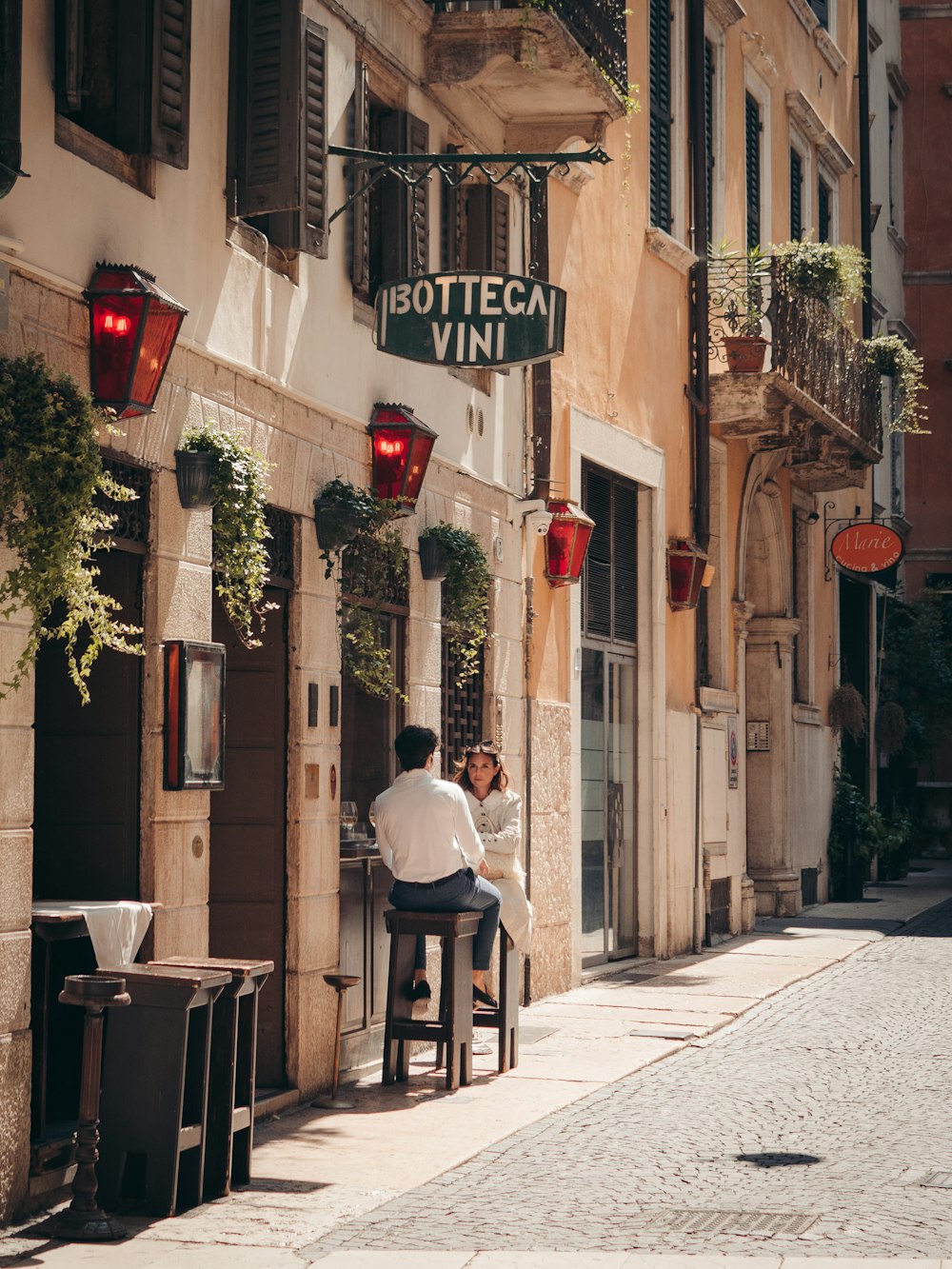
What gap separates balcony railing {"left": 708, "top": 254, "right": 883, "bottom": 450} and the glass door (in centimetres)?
378

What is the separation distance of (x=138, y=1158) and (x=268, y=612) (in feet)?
10.9

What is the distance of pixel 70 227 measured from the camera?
7.90m

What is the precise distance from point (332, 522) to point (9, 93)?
3.68 m

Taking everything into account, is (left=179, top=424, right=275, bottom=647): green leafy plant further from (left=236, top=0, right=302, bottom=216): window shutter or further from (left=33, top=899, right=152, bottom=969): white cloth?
(left=33, top=899, right=152, bottom=969): white cloth

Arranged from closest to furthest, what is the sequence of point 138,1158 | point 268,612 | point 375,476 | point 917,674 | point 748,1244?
point 748,1244, point 138,1158, point 268,612, point 375,476, point 917,674

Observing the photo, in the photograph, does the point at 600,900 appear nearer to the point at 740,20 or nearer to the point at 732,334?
the point at 732,334

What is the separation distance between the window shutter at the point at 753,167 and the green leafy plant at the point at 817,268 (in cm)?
94

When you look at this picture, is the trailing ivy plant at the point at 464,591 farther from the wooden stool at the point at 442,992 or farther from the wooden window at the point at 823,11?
the wooden window at the point at 823,11

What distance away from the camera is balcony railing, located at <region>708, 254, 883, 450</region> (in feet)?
61.4

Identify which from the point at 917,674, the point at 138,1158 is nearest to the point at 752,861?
the point at 917,674

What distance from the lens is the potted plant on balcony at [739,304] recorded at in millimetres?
18422

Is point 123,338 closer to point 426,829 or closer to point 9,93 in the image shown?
point 9,93

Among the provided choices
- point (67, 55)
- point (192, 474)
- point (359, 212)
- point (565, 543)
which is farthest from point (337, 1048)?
point (565, 543)

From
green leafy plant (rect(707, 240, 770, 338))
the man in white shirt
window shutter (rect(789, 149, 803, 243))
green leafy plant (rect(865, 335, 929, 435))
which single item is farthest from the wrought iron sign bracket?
green leafy plant (rect(865, 335, 929, 435))
